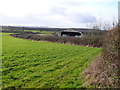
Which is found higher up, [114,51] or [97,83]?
[114,51]

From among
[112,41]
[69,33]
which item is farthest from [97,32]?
[112,41]

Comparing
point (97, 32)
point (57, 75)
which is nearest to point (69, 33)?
point (97, 32)

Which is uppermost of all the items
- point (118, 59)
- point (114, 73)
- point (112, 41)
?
point (112, 41)

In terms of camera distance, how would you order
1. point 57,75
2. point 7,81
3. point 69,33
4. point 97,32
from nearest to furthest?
point 7,81, point 57,75, point 97,32, point 69,33

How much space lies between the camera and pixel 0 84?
5715mm

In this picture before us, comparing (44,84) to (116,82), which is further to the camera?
(44,84)

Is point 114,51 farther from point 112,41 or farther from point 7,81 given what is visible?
point 7,81

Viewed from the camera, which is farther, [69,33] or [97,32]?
[69,33]

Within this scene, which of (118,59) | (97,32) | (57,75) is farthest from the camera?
(97,32)

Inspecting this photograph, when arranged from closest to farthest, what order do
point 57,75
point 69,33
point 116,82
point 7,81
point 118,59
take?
point 116,82, point 118,59, point 7,81, point 57,75, point 69,33

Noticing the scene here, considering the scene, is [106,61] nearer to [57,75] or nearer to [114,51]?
[114,51]

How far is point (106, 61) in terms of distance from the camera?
245 inches

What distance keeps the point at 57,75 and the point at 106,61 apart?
2.68 meters

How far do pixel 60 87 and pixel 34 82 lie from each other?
1.34 meters
